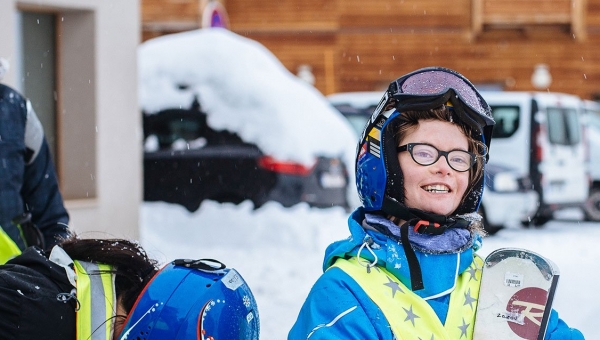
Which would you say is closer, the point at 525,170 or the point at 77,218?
the point at 77,218

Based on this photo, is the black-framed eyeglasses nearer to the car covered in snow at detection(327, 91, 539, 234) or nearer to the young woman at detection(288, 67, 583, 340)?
the young woman at detection(288, 67, 583, 340)

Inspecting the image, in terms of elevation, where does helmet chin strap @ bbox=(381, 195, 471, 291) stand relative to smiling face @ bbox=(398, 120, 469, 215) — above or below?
below

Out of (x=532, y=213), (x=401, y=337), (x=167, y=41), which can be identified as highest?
(x=167, y=41)

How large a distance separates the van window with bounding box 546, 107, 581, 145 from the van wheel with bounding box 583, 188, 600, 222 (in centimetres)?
106

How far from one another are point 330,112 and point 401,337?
8959mm

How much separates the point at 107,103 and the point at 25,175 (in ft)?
13.4

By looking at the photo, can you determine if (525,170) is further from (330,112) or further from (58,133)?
(58,133)

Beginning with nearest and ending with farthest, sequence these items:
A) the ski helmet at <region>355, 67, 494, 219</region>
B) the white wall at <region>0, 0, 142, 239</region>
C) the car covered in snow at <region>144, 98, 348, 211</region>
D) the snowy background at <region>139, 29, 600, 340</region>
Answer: the ski helmet at <region>355, 67, 494, 219</region> → the white wall at <region>0, 0, 142, 239</region> → the snowy background at <region>139, 29, 600, 340</region> → the car covered in snow at <region>144, 98, 348, 211</region>

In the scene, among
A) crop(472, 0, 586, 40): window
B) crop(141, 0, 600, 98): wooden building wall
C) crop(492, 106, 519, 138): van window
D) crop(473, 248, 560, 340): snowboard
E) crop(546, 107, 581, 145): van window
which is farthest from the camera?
crop(141, 0, 600, 98): wooden building wall

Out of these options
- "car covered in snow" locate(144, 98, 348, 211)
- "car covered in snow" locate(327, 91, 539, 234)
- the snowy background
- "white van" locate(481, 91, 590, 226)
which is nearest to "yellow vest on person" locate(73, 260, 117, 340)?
the snowy background

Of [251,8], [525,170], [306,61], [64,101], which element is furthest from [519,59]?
[64,101]

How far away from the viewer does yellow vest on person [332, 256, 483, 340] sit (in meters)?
2.21

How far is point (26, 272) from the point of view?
2.50 m

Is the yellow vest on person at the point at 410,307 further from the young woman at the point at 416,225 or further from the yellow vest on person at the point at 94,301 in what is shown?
the yellow vest on person at the point at 94,301
